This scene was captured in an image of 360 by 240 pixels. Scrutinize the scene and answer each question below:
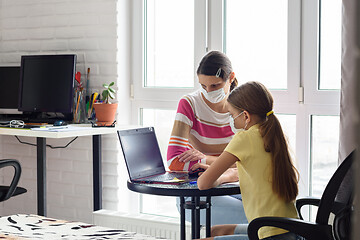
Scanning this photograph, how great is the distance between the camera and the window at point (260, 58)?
9.27 feet

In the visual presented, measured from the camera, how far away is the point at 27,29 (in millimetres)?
3754

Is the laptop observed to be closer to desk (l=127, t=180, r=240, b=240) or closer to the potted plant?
desk (l=127, t=180, r=240, b=240)

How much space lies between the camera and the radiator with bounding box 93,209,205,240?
10.0 feet

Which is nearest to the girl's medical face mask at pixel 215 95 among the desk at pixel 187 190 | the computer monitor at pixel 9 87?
the desk at pixel 187 190

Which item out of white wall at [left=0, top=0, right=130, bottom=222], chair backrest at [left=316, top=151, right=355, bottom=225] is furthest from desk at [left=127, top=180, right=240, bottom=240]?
white wall at [left=0, top=0, right=130, bottom=222]

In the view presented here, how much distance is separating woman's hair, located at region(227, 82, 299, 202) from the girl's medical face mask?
1.51ft

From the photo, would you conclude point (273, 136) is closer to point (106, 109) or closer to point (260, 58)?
point (260, 58)

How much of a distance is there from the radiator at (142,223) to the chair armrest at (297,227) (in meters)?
1.38

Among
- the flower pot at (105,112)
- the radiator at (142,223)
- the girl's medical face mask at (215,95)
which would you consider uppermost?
the girl's medical face mask at (215,95)

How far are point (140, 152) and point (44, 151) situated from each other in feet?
3.63

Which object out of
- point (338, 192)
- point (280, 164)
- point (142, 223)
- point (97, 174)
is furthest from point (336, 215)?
point (97, 174)

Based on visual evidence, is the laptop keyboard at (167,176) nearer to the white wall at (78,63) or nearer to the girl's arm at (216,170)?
the girl's arm at (216,170)

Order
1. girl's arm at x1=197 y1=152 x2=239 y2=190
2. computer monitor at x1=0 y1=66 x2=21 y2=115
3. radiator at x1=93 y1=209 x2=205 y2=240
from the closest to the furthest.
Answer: girl's arm at x1=197 y1=152 x2=239 y2=190
radiator at x1=93 y1=209 x2=205 y2=240
computer monitor at x1=0 y1=66 x2=21 y2=115

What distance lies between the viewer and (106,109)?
10.6 ft
